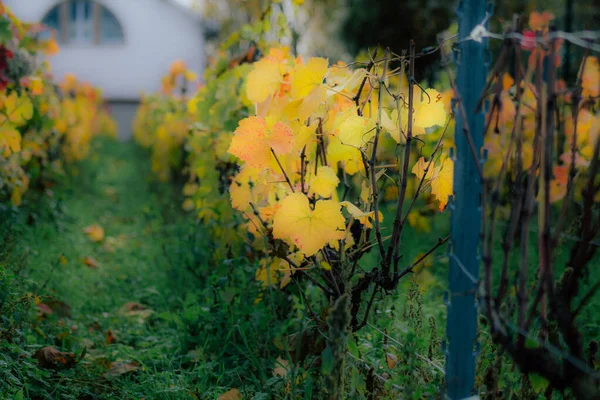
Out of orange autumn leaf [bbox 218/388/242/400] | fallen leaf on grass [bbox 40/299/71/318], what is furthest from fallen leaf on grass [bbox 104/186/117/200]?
orange autumn leaf [bbox 218/388/242/400]

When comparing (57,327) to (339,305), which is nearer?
(339,305)

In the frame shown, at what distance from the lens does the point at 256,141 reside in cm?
193

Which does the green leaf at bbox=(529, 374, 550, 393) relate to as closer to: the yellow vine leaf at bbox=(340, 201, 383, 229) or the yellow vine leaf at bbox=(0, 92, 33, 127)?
the yellow vine leaf at bbox=(340, 201, 383, 229)

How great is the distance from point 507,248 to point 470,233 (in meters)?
0.10

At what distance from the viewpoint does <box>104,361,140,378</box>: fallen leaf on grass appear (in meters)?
2.45

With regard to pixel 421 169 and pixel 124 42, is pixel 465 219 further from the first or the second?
pixel 124 42

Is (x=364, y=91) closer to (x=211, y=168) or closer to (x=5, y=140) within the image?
(x=211, y=168)

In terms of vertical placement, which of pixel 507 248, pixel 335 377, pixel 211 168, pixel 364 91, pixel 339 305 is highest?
pixel 211 168

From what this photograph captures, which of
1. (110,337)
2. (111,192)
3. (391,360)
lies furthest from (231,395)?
(111,192)

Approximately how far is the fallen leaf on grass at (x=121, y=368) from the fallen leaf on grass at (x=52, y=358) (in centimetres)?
17

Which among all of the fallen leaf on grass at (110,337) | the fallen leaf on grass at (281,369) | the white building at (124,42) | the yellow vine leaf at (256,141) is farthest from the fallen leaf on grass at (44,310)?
the white building at (124,42)

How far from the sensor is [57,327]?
2.80m

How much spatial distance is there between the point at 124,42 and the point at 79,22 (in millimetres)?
Result: 1559

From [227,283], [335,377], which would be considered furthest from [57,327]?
[335,377]
